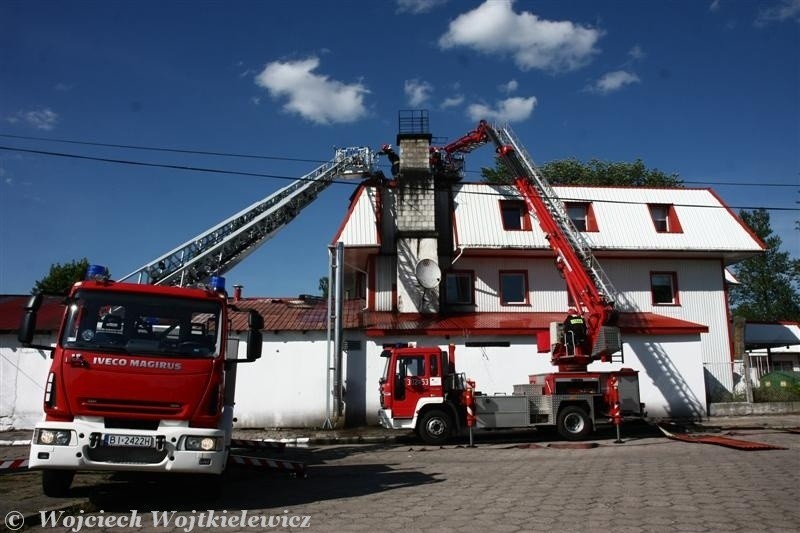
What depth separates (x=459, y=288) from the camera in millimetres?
24625

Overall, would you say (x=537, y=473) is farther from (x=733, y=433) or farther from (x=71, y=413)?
(x=733, y=433)

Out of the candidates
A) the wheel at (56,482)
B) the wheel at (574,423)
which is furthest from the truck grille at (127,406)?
the wheel at (574,423)

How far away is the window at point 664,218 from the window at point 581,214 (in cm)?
276

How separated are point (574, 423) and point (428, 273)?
817 cm

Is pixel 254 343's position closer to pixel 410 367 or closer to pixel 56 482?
pixel 56 482

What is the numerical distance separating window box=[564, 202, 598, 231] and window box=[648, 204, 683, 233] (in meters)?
2.76

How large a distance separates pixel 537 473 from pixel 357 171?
57.7 feet

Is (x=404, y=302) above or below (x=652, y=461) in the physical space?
above

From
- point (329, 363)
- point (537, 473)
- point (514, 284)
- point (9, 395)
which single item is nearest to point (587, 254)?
point (514, 284)

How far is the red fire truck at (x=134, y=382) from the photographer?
22.8 ft

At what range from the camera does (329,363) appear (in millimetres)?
19609

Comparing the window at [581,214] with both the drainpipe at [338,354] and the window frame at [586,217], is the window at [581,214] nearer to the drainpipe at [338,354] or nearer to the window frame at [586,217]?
the window frame at [586,217]

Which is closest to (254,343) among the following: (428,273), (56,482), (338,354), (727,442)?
(56,482)

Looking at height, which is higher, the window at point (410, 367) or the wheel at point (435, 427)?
the window at point (410, 367)
